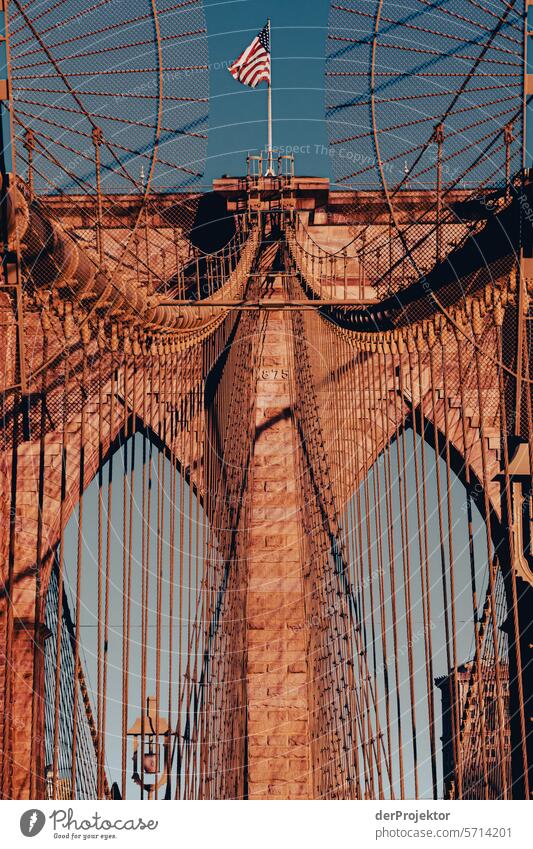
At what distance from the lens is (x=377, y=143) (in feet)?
45.4

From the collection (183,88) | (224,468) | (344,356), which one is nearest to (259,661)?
(224,468)
